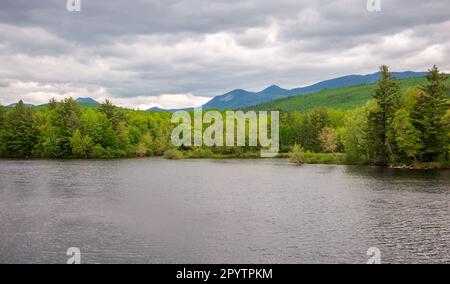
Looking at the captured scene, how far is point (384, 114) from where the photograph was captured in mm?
89250

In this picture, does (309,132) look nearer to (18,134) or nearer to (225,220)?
(18,134)

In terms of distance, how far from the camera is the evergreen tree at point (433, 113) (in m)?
82.8

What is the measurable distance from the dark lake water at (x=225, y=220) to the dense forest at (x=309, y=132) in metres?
21.0

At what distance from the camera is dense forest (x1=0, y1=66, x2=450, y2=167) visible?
8362cm

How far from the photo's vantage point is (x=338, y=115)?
519 feet

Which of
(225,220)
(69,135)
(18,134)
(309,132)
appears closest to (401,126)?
(225,220)

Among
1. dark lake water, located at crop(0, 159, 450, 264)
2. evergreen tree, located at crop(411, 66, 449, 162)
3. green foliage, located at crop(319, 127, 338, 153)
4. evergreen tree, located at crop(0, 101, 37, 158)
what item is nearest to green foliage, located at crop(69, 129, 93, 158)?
evergreen tree, located at crop(0, 101, 37, 158)

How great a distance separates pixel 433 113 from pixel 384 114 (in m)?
9.21

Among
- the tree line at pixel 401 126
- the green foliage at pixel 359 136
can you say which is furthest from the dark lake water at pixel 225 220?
the green foliage at pixel 359 136

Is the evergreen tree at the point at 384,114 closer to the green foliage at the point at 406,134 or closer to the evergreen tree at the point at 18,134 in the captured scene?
the green foliage at the point at 406,134

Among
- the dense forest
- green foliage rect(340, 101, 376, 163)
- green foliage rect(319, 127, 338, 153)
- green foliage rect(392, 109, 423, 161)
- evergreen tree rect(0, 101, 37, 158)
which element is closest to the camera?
green foliage rect(392, 109, 423, 161)

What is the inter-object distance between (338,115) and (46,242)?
139 metres

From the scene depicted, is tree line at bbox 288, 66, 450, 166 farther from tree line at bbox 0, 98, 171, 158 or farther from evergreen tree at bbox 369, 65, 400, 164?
tree line at bbox 0, 98, 171, 158
